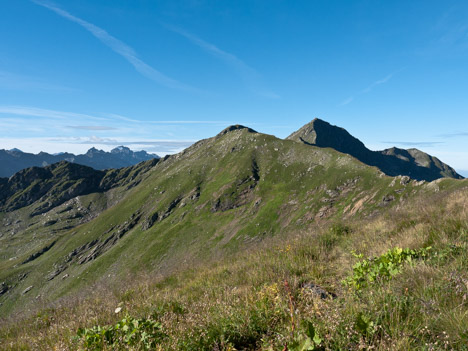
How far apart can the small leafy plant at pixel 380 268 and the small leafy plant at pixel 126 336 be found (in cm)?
368

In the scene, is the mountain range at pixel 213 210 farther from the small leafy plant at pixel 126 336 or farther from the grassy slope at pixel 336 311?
the small leafy plant at pixel 126 336

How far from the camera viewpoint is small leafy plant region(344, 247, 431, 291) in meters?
4.57

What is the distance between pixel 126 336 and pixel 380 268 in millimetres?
4766

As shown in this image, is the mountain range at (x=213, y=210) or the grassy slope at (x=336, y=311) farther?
the mountain range at (x=213, y=210)

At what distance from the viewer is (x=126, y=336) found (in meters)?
4.03

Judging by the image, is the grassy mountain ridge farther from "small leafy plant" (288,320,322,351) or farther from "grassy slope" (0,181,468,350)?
"small leafy plant" (288,320,322,351)

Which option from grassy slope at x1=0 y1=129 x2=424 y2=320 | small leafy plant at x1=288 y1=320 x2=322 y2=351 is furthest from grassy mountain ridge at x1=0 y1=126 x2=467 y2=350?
small leafy plant at x1=288 y1=320 x2=322 y2=351

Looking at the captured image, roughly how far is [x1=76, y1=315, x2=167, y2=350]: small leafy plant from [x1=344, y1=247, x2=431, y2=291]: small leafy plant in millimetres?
3679

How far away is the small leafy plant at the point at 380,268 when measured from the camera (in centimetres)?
457

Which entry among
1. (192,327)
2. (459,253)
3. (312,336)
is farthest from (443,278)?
(192,327)

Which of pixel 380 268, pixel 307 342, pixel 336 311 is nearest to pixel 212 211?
pixel 380 268

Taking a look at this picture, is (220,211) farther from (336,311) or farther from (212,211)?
(336,311)

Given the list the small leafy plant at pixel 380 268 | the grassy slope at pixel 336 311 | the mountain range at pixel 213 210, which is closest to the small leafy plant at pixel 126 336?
the grassy slope at pixel 336 311

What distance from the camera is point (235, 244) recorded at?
85875 mm
